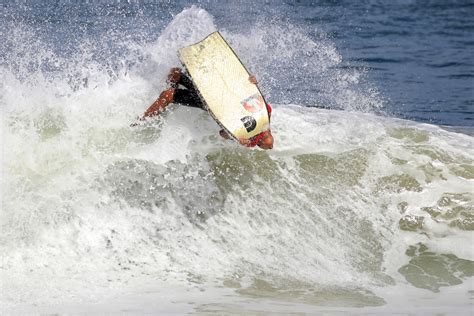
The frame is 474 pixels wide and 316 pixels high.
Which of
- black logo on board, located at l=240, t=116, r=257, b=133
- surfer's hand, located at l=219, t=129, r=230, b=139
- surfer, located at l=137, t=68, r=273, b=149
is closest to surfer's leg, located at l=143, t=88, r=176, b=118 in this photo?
surfer, located at l=137, t=68, r=273, b=149

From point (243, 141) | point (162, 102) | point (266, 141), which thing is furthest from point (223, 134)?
point (162, 102)

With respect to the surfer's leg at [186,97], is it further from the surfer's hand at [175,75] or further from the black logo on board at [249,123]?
the black logo on board at [249,123]

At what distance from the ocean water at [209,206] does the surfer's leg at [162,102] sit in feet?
0.70

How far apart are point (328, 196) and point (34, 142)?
129 inches

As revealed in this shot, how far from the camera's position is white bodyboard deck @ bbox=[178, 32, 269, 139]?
8.45 meters

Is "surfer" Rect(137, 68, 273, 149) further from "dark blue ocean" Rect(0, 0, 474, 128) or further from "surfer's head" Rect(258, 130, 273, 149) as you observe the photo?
"dark blue ocean" Rect(0, 0, 474, 128)

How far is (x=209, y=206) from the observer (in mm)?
8359

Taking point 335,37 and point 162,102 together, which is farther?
point 335,37

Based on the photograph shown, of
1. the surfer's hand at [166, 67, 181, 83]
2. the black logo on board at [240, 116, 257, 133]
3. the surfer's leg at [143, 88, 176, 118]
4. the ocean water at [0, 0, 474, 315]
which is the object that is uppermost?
the surfer's hand at [166, 67, 181, 83]

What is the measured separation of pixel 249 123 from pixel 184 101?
0.77 meters

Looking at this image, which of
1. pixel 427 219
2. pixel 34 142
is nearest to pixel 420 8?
pixel 427 219

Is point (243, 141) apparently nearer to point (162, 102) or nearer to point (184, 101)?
point (184, 101)

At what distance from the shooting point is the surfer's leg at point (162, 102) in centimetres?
848

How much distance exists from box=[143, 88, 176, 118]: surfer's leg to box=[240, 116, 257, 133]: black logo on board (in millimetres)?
816
